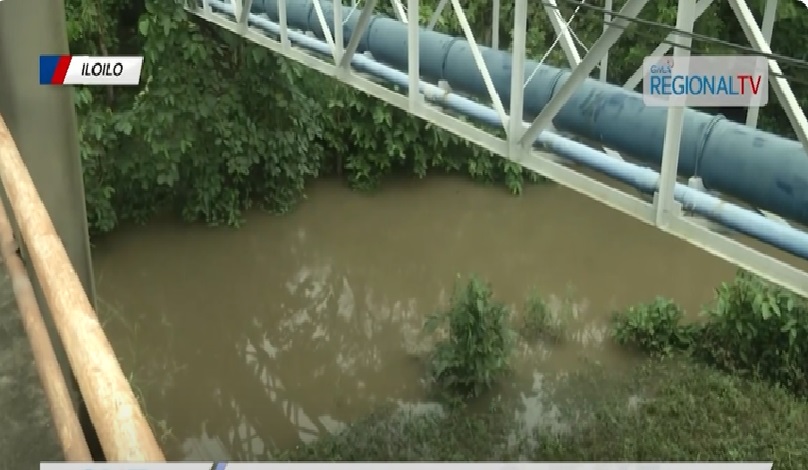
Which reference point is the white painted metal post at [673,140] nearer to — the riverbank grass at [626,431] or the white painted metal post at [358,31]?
the white painted metal post at [358,31]

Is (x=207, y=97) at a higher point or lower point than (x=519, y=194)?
higher

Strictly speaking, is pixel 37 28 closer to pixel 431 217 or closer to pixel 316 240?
pixel 316 240

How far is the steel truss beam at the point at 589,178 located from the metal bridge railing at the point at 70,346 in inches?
72.6

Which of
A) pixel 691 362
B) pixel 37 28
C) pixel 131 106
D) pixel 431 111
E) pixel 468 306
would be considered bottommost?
pixel 691 362

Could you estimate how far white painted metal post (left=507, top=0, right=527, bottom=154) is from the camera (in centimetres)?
318

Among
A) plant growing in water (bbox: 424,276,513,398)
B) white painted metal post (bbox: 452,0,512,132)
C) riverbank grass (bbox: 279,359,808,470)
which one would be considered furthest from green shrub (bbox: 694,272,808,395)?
white painted metal post (bbox: 452,0,512,132)

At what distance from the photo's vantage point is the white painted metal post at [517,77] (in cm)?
318

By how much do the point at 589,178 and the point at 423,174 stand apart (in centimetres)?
513

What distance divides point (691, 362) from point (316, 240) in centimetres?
335

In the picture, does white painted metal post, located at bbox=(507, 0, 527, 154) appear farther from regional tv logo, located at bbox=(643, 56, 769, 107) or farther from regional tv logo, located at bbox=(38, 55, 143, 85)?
regional tv logo, located at bbox=(38, 55, 143, 85)

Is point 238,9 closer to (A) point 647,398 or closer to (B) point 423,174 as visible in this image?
(B) point 423,174

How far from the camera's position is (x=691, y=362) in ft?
17.3

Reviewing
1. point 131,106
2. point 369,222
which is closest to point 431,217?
point 369,222

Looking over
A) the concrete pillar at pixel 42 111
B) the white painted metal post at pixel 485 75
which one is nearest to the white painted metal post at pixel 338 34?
the white painted metal post at pixel 485 75
